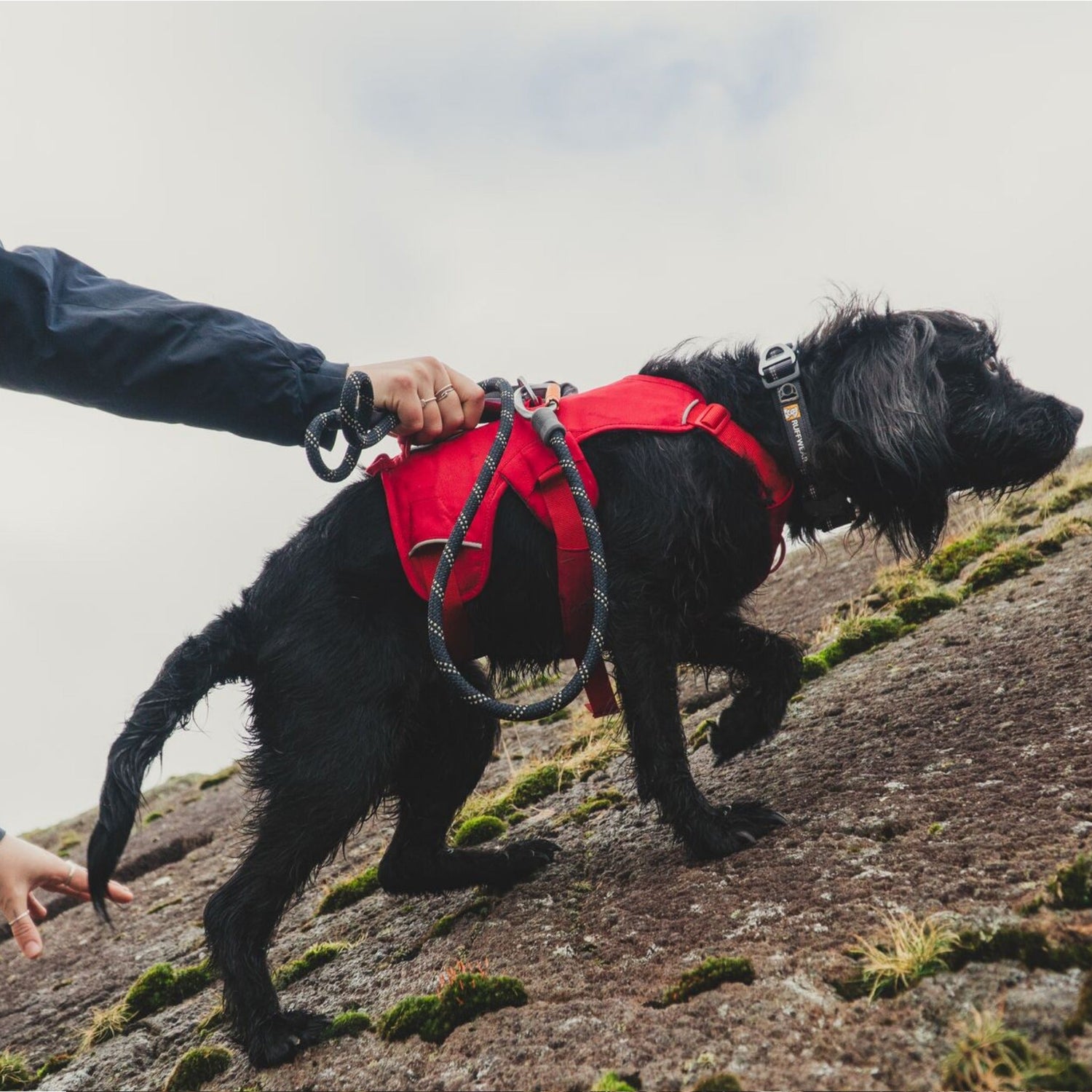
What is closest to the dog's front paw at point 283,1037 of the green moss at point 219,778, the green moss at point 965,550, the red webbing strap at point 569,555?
the red webbing strap at point 569,555

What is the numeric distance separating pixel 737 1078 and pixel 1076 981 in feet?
2.40

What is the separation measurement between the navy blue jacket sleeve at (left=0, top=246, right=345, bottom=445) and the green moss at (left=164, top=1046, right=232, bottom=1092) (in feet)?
7.34

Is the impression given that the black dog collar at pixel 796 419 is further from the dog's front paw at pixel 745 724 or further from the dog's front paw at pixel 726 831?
the dog's front paw at pixel 726 831

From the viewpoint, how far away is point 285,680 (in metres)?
3.56

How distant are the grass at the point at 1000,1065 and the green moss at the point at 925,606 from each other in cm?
385

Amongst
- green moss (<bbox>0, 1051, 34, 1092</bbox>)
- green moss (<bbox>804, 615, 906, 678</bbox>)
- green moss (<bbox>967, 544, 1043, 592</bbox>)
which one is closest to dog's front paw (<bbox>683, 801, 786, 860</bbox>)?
green moss (<bbox>804, 615, 906, 678</bbox>)

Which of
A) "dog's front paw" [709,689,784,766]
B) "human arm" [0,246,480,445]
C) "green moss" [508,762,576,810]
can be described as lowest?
"green moss" [508,762,576,810]

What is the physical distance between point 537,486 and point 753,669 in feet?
4.69

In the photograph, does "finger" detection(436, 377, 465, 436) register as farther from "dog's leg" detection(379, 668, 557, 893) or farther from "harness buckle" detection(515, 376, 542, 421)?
"dog's leg" detection(379, 668, 557, 893)

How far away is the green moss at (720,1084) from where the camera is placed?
2057 millimetres

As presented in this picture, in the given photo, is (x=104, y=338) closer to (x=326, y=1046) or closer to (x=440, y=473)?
(x=440, y=473)

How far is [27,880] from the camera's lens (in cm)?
341

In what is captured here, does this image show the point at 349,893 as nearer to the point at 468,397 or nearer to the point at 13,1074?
the point at 13,1074

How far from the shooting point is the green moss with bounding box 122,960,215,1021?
4371 mm
